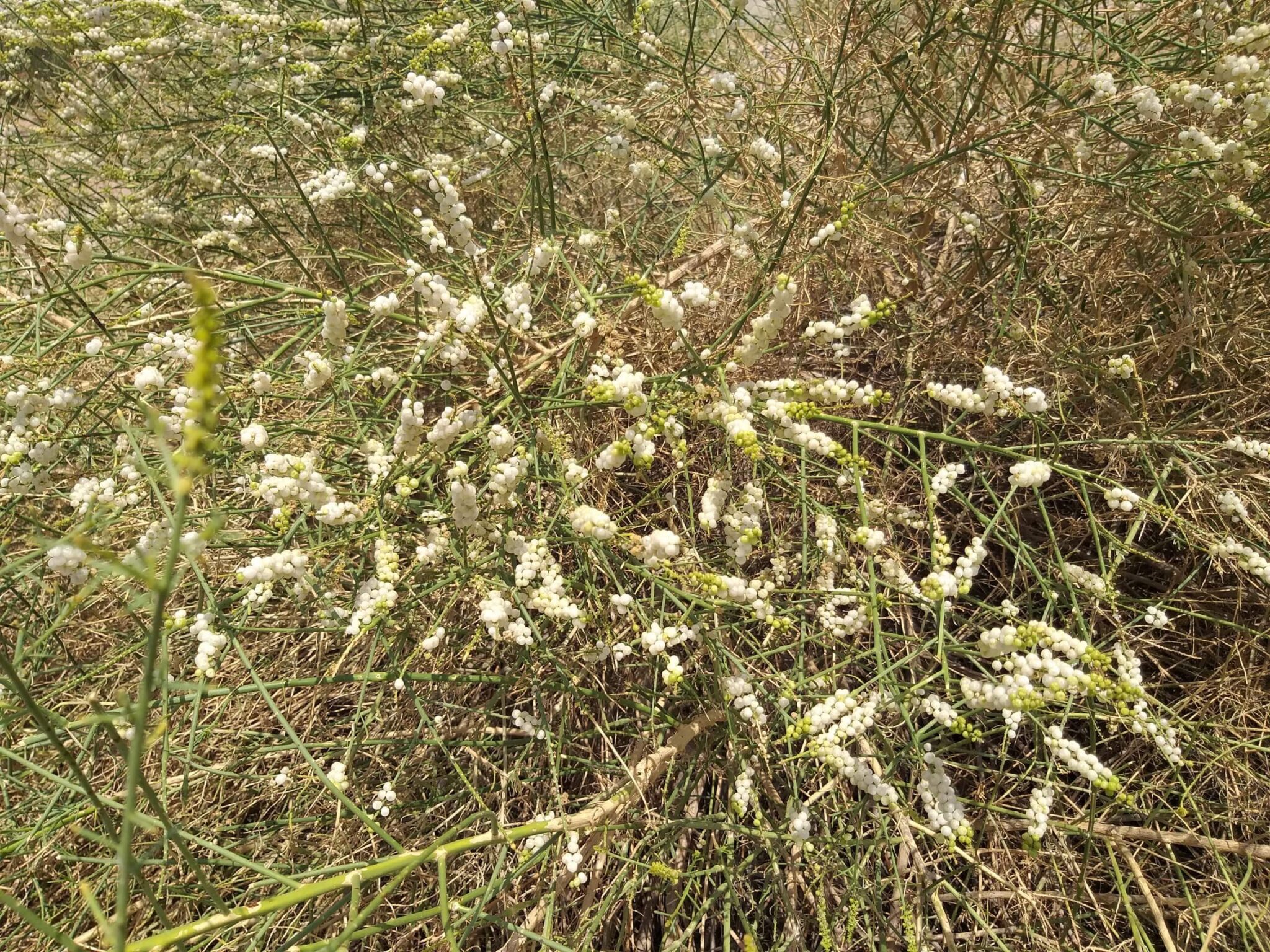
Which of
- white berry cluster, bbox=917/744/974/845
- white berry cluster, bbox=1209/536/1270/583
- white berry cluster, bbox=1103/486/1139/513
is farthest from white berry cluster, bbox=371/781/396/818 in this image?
white berry cluster, bbox=1209/536/1270/583

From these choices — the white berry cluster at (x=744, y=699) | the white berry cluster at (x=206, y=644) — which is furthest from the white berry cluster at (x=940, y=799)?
the white berry cluster at (x=206, y=644)

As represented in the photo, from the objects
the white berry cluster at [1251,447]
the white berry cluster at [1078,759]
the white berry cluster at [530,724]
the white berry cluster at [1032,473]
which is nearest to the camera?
the white berry cluster at [1078,759]

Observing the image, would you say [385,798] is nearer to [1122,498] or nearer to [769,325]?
[769,325]

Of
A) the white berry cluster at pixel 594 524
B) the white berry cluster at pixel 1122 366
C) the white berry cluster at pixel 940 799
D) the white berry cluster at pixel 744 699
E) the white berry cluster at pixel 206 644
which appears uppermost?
the white berry cluster at pixel 1122 366

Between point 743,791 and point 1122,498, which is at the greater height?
point 1122,498

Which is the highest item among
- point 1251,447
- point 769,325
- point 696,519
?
point 769,325

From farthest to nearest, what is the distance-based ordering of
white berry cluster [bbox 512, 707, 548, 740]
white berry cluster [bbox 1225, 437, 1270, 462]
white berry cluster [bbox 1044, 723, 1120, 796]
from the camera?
white berry cluster [bbox 512, 707, 548, 740], white berry cluster [bbox 1225, 437, 1270, 462], white berry cluster [bbox 1044, 723, 1120, 796]

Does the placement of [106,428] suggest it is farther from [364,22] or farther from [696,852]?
[696,852]

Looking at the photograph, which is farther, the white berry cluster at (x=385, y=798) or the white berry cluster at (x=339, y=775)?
the white berry cluster at (x=385, y=798)

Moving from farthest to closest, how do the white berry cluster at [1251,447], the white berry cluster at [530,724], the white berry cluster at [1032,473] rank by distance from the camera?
the white berry cluster at [530,724] → the white berry cluster at [1251,447] → the white berry cluster at [1032,473]

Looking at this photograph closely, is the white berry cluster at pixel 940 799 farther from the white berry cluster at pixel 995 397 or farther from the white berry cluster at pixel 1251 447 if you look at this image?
the white berry cluster at pixel 1251 447

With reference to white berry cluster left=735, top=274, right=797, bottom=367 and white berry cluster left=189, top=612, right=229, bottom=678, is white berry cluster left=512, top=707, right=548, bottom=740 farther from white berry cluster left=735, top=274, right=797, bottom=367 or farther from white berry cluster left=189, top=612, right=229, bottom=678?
white berry cluster left=735, top=274, right=797, bottom=367

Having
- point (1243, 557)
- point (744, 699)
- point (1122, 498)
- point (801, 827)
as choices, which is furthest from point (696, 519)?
point (1243, 557)

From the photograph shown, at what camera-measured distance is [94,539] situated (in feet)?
Result: 5.69
